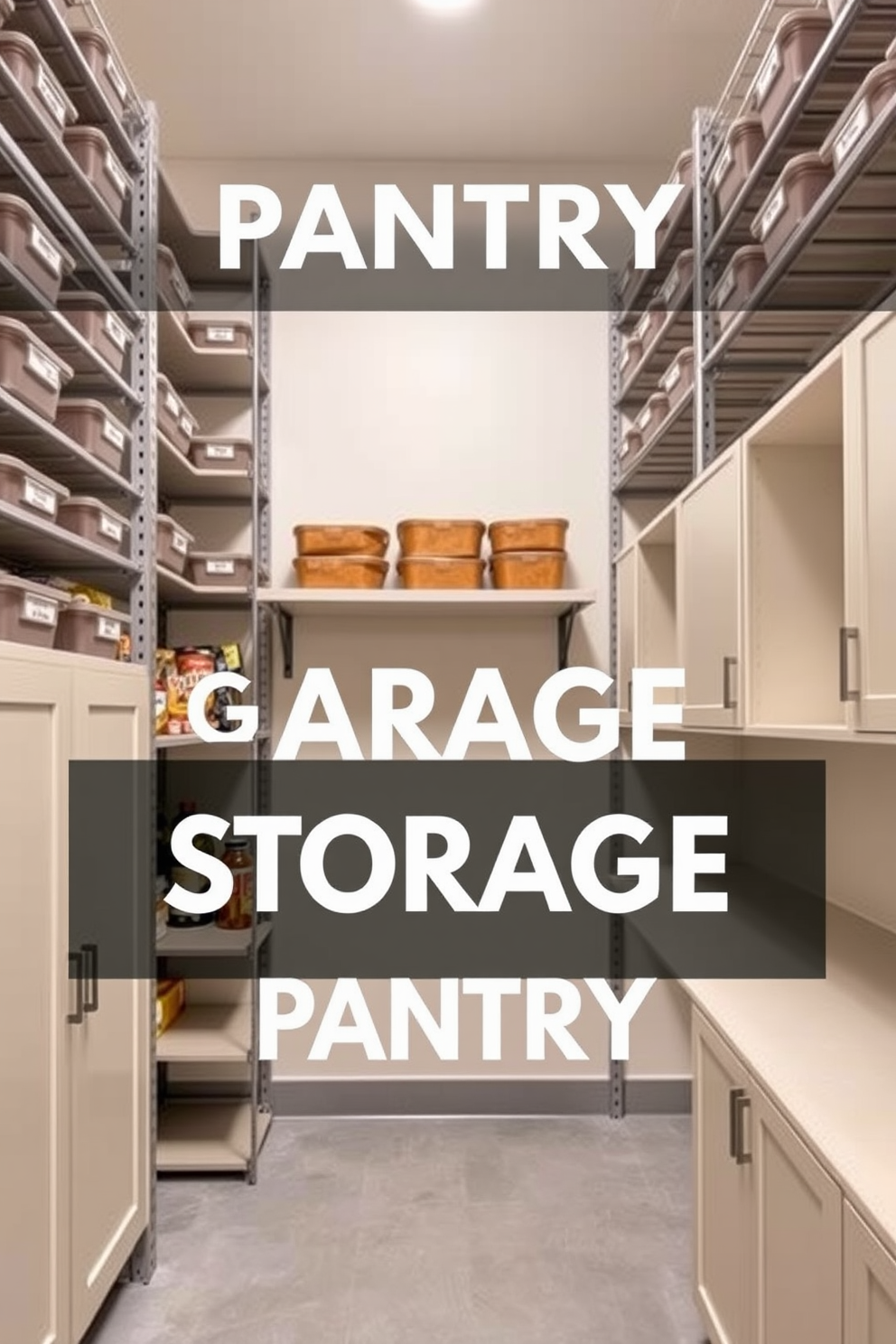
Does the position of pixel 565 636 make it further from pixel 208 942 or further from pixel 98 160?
pixel 98 160

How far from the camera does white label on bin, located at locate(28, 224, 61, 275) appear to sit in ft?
5.53

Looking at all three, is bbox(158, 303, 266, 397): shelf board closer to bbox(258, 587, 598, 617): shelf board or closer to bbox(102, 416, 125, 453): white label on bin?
bbox(102, 416, 125, 453): white label on bin

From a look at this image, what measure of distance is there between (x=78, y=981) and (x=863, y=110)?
6.36ft

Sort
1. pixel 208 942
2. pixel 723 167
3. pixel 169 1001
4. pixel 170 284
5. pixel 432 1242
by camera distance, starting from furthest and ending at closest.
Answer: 1. pixel 169 1001
2. pixel 208 942
3. pixel 170 284
4. pixel 432 1242
5. pixel 723 167

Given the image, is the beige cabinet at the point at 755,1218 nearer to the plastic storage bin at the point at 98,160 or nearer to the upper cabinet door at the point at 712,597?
the upper cabinet door at the point at 712,597

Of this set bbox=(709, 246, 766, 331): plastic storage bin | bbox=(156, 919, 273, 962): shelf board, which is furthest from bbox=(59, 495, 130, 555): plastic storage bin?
bbox=(709, 246, 766, 331): plastic storage bin

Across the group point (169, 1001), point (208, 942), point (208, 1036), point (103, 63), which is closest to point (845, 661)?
point (103, 63)

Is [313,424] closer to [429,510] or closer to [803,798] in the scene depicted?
[429,510]

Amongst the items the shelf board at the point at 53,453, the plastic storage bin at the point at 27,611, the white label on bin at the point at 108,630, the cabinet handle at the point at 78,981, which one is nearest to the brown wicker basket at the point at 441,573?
the shelf board at the point at 53,453

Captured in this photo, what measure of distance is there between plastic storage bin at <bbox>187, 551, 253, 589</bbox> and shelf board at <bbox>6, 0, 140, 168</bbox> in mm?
1025

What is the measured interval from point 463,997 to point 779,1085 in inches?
74.6

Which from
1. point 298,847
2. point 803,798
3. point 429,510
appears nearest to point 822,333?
point 803,798

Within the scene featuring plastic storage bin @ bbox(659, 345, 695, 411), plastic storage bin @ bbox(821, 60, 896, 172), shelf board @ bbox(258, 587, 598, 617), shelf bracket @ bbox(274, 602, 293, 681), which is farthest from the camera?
shelf bracket @ bbox(274, 602, 293, 681)

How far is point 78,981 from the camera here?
179cm
